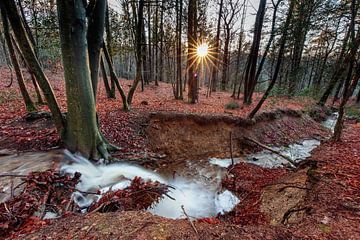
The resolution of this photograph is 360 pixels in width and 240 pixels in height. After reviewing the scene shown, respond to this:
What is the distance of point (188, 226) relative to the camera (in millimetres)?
2502

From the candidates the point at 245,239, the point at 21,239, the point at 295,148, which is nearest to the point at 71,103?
the point at 21,239

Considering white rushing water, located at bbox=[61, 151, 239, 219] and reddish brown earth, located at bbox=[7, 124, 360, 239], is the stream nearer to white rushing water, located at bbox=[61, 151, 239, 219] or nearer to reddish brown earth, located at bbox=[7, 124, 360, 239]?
white rushing water, located at bbox=[61, 151, 239, 219]

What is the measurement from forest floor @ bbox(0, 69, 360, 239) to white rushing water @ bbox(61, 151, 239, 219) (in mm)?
449

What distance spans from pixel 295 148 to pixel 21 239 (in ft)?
31.7

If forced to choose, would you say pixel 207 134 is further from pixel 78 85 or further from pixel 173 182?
pixel 78 85

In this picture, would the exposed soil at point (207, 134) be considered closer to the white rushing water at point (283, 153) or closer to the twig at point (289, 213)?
the white rushing water at point (283, 153)

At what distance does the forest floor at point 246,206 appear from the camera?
7.49ft

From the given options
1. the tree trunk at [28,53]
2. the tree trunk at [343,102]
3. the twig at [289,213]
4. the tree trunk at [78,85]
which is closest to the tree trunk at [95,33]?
the tree trunk at [78,85]

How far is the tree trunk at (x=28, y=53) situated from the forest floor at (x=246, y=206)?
0.84 metres

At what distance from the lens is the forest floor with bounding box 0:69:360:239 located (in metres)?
2.28

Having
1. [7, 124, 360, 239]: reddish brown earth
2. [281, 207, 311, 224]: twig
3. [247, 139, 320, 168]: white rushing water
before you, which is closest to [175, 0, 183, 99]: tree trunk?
[247, 139, 320, 168]: white rushing water

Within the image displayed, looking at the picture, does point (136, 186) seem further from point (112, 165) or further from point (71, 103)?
point (71, 103)

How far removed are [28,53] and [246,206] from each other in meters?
6.14

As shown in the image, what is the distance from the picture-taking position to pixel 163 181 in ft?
17.2
